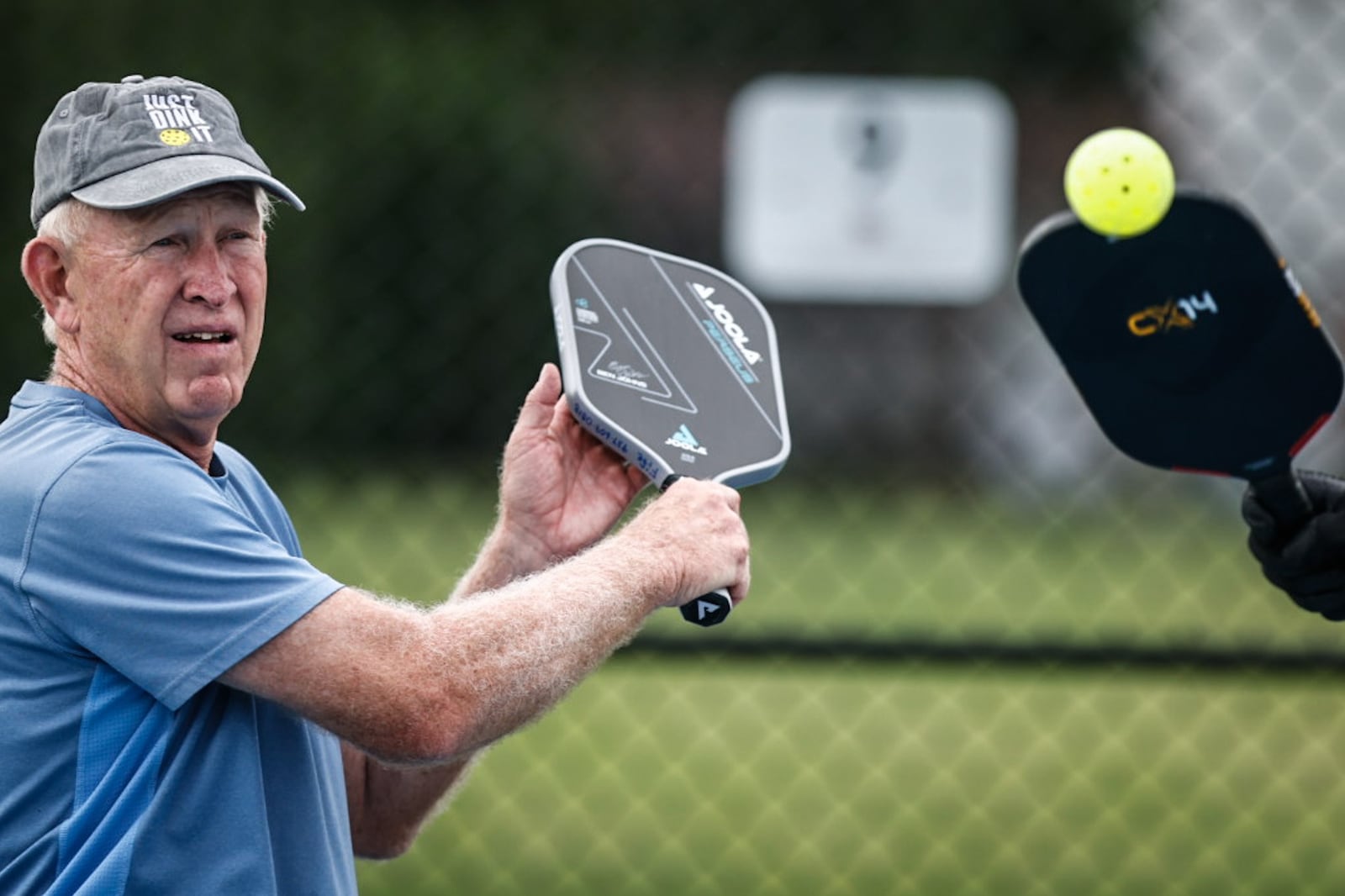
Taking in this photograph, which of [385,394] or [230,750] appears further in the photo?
[385,394]

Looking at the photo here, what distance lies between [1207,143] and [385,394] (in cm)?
324

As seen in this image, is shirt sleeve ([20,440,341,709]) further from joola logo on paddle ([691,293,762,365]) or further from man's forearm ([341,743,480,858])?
joola logo on paddle ([691,293,762,365])

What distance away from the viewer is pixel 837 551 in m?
12.7

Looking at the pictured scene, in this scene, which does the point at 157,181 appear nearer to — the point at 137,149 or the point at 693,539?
the point at 137,149

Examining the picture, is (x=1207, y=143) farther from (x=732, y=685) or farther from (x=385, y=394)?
(x=732, y=685)

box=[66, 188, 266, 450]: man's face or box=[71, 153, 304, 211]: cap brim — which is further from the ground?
box=[71, 153, 304, 211]: cap brim

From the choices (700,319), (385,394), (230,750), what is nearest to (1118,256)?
(700,319)

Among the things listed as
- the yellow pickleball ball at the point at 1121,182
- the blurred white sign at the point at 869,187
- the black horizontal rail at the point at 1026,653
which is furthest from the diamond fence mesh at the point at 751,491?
the yellow pickleball ball at the point at 1121,182

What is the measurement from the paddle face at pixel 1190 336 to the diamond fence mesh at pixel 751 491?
133 centimetres

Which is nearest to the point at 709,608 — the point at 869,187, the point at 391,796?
the point at 391,796

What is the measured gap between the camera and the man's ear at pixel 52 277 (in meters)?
2.18

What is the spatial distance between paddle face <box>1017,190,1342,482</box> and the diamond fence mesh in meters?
1.33

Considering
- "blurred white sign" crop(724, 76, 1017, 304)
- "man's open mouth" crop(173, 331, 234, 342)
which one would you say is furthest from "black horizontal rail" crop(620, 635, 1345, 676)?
"man's open mouth" crop(173, 331, 234, 342)

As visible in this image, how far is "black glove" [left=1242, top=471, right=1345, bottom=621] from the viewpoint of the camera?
102 inches
